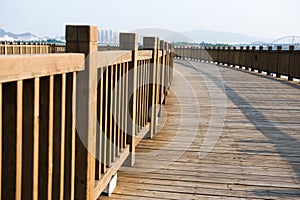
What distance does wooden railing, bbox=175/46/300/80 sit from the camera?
16.1 meters

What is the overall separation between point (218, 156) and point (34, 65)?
3.55 meters

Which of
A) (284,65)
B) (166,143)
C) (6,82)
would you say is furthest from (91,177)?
(284,65)

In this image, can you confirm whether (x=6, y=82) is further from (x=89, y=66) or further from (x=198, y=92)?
(x=198, y=92)

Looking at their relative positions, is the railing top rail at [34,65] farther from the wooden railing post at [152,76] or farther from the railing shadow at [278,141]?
the wooden railing post at [152,76]

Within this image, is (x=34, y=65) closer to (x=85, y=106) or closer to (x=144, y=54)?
(x=85, y=106)

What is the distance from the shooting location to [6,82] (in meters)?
1.48

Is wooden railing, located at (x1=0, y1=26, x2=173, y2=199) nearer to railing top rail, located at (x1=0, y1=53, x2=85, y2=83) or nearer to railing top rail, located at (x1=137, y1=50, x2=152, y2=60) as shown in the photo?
railing top rail, located at (x1=0, y1=53, x2=85, y2=83)

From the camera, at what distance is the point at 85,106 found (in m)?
2.49

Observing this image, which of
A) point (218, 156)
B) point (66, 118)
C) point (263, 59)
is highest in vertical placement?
point (263, 59)

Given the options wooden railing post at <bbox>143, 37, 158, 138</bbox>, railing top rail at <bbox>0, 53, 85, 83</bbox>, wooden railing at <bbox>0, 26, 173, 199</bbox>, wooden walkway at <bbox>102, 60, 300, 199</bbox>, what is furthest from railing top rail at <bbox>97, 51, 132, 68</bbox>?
wooden railing post at <bbox>143, 37, 158, 138</bbox>

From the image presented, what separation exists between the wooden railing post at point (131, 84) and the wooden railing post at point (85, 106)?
1.50 m

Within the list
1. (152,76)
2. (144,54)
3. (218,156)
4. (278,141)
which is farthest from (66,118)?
(278,141)

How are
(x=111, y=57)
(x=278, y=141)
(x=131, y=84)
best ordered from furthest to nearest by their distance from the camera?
1. (x=278, y=141)
2. (x=131, y=84)
3. (x=111, y=57)

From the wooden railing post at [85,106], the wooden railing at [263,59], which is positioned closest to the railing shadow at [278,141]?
the wooden railing post at [85,106]
